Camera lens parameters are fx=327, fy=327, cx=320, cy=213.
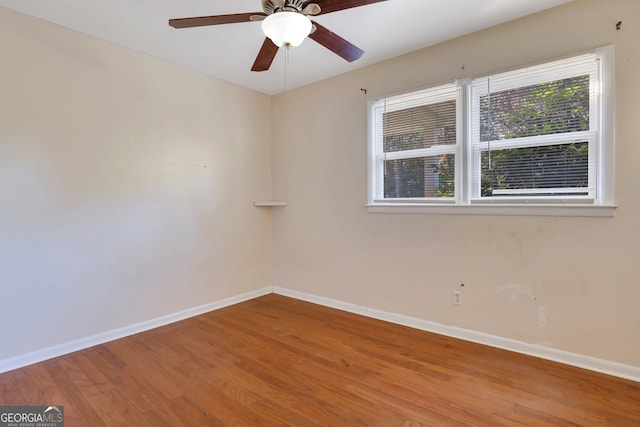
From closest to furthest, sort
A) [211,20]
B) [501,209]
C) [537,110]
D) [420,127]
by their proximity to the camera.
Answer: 1. [211,20]
2. [537,110]
3. [501,209]
4. [420,127]

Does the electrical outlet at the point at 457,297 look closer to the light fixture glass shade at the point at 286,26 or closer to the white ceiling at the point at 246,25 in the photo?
the white ceiling at the point at 246,25

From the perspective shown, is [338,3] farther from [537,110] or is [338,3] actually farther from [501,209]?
[501,209]

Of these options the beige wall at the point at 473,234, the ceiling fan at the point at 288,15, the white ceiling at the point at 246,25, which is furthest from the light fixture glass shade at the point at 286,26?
the beige wall at the point at 473,234

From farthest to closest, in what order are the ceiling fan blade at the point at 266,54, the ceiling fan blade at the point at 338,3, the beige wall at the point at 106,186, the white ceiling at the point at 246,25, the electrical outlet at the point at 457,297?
the electrical outlet at the point at 457,297 → the beige wall at the point at 106,186 → the white ceiling at the point at 246,25 → the ceiling fan blade at the point at 266,54 → the ceiling fan blade at the point at 338,3

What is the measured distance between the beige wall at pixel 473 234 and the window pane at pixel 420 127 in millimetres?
226

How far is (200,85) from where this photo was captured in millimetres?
3383

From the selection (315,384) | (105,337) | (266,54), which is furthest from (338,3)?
(105,337)

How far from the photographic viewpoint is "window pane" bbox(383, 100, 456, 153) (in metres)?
2.82

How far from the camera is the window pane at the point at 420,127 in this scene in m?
2.82

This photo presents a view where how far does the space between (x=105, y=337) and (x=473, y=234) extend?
3.19m

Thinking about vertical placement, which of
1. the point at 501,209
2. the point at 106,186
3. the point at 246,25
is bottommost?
the point at 501,209

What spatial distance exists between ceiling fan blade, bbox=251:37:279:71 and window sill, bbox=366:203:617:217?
5.39 feet

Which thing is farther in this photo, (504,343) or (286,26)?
(504,343)

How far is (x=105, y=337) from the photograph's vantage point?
2762mm
